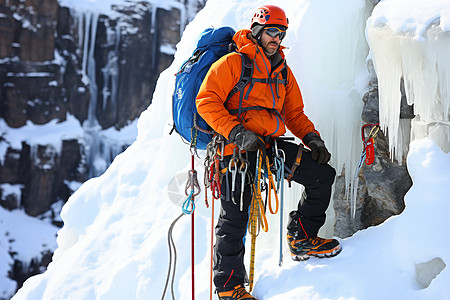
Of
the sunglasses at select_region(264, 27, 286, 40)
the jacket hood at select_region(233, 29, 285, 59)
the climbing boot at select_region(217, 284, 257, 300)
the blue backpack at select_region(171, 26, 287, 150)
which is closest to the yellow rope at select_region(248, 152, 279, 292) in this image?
the climbing boot at select_region(217, 284, 257, 300)

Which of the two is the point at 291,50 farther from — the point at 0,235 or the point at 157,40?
the point at 157,40

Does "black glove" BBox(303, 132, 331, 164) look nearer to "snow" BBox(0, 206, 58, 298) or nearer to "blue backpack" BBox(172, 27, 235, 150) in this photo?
"blue backpack" BBox(172, 27, 235, 150)

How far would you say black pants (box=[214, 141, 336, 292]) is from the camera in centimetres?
276

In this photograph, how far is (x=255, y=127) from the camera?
2775 millimetres

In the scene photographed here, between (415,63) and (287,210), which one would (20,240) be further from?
(415,63)

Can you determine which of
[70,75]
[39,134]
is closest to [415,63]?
[39,134]

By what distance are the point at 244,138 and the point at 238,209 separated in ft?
1.66

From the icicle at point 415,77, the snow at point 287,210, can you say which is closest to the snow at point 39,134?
the snow at point 287,210

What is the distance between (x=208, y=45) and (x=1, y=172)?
1924cm

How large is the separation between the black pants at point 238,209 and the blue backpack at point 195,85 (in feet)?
1.00

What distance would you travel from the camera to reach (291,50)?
3807mm

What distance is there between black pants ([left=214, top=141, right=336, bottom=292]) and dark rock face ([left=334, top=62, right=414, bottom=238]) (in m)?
0.80

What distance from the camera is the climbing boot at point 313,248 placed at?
9.46 ft

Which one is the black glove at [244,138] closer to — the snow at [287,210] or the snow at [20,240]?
the snow at [287,210]
